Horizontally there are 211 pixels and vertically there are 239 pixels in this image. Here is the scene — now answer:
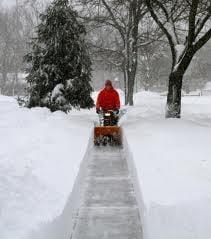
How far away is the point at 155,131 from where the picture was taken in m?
13.5

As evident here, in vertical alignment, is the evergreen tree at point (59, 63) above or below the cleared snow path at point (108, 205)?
above

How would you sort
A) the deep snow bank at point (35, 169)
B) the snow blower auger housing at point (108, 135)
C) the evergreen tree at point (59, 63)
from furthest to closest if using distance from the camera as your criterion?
the evergreen tree at point (59, 63) → the snow blower auger housing at point (108, 135) → the deep snow bank at point (35, 169)

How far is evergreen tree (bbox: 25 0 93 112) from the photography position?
18125 millimetres

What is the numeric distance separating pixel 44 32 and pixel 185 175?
12002 millimetres

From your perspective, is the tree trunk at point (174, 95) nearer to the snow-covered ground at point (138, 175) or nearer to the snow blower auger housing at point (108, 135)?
the snow-covered ground at point (138, 175)

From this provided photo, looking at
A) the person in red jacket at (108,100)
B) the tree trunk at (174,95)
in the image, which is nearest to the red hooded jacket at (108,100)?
the person in red jacket at (108,100)

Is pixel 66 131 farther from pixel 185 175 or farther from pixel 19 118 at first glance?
pixel 185 175

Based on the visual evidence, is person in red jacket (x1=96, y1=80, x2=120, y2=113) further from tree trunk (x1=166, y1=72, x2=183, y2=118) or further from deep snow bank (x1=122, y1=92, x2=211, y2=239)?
tree trunk (x1=166, y1=72, x2=183, y2=118)

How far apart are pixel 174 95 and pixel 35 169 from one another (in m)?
9.78

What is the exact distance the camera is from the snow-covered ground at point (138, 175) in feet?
19.0

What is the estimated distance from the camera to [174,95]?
16906 millimetres

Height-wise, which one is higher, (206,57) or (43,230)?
(206,57)

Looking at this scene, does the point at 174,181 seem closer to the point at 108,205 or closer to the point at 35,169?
the point at 108,205

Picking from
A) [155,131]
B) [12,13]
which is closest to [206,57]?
[12,13]
